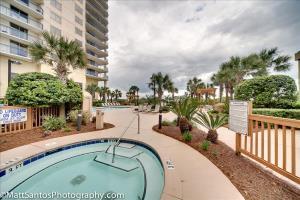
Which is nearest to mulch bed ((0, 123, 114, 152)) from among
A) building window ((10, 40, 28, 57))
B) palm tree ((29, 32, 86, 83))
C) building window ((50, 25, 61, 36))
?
palm tree ((29, 32, 86, 83))

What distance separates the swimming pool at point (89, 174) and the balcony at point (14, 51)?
21764 mm

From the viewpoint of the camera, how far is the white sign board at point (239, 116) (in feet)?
13.3

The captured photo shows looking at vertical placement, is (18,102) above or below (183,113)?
above

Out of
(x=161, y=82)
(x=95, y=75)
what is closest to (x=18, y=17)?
(x=95, y=75)

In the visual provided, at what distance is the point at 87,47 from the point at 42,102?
3313 cm

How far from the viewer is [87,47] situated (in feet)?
117

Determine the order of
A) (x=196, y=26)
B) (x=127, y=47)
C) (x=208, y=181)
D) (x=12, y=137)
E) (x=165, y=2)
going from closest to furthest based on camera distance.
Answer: (x=208, y=181), (x=12, y=137), (x=165, y=2), (x=196, y=26), (x=127, y=47)

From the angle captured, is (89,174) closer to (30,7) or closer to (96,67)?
(30,7)

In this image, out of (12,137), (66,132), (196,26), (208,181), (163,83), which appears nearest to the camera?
(208,181)

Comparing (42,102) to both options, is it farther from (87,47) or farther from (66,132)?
(87,47)

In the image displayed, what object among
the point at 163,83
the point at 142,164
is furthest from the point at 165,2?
the point at 163,83

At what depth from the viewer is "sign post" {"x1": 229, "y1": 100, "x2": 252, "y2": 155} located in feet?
13.2

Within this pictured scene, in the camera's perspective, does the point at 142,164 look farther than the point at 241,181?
Yes

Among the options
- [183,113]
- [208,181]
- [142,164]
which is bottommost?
[142,164]
